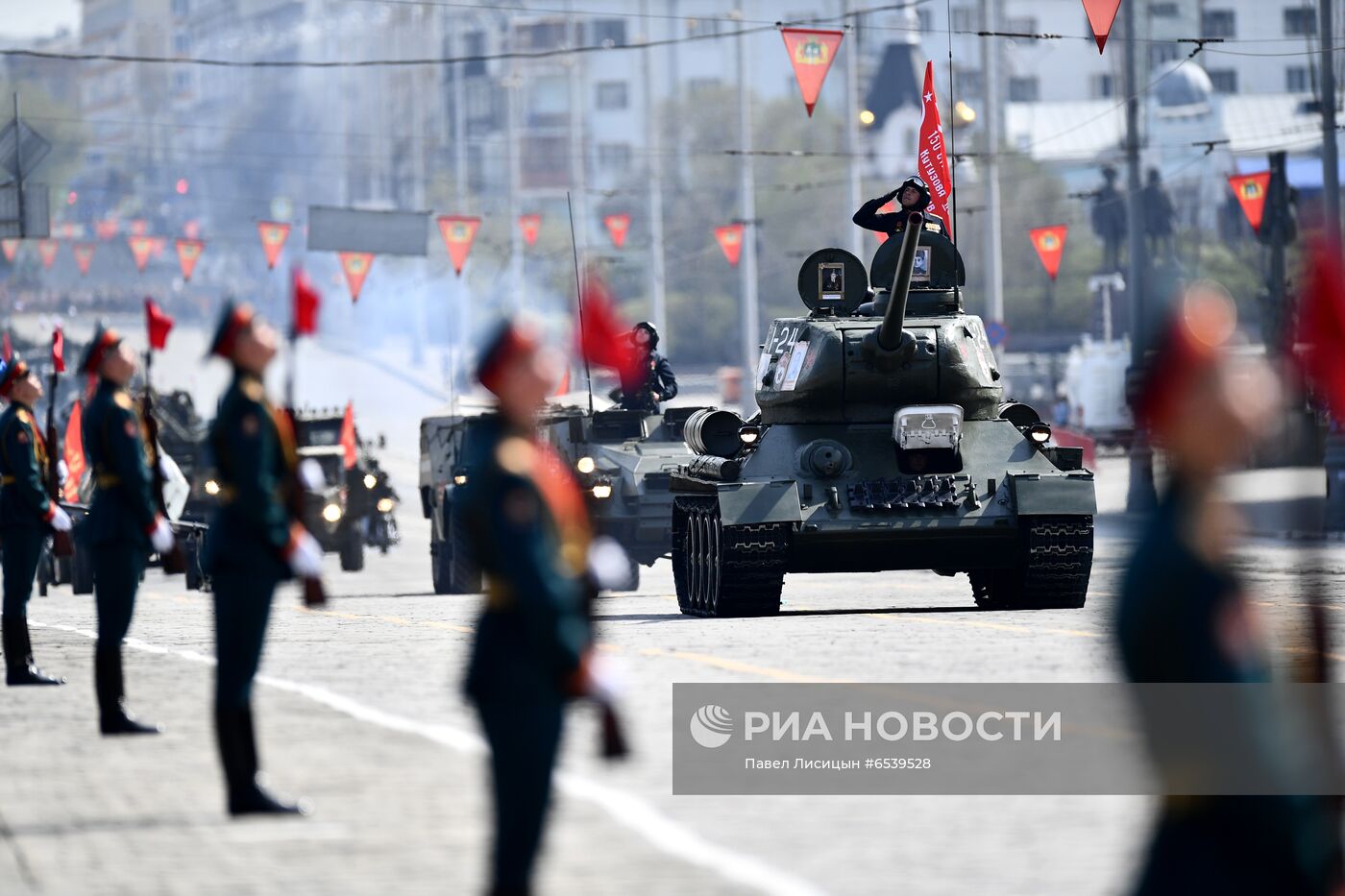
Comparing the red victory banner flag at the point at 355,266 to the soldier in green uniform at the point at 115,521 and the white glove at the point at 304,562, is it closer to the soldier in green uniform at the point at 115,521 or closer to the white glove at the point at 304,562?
the soldier in green uniform at the point at 115,521

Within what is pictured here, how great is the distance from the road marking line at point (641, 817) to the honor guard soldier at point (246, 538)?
1197 mm

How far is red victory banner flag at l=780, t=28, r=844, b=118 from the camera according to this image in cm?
3700

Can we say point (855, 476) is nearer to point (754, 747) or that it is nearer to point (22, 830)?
point (754, 747)

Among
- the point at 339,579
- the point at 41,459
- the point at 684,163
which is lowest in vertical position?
the point at 339,579

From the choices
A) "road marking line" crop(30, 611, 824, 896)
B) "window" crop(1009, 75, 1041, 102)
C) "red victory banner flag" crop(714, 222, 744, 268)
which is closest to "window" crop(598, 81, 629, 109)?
"window" crop(1009, 75, 1041, 102)

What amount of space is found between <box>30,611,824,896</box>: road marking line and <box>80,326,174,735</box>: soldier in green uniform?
124 centimetres

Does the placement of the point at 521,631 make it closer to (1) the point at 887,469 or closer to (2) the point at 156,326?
(2) the point at 156,326

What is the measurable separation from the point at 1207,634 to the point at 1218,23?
131848 mm

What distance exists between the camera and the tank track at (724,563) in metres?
20.0

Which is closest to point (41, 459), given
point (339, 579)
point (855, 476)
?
point (855, 476)

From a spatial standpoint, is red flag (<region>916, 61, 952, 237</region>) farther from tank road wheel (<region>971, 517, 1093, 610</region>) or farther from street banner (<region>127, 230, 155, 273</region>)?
street banner (<region>127, 230, 155, 273</region>)

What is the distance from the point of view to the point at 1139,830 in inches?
376

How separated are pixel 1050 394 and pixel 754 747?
68.3 m

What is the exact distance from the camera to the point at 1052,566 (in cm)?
2050
